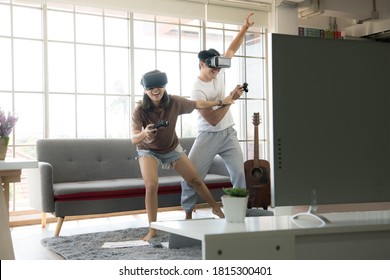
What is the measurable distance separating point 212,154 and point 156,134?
56 cm

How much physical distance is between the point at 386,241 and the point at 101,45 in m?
4.36

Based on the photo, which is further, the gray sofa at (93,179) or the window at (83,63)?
the window at (83,63)

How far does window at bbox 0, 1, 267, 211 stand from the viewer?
5051mm

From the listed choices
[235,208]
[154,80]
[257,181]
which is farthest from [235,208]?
[257,181]

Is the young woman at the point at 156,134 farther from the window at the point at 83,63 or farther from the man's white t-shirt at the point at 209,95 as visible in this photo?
the window at the point at 83,63

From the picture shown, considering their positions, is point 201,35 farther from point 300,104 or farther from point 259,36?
point 300,104

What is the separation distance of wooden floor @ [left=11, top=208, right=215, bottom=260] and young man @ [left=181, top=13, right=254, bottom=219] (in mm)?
848

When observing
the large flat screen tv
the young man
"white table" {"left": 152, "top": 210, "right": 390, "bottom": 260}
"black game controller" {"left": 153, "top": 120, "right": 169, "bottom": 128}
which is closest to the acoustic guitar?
the young man

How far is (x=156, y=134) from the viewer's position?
362cm

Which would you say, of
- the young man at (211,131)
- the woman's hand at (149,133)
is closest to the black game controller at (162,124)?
the woman's hand at (149,133)

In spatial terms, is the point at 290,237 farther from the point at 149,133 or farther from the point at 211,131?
the point at 211,131

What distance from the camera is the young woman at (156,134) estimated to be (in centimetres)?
354

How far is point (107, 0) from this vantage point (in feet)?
17.1

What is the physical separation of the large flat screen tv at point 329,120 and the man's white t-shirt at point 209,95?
210 cm
